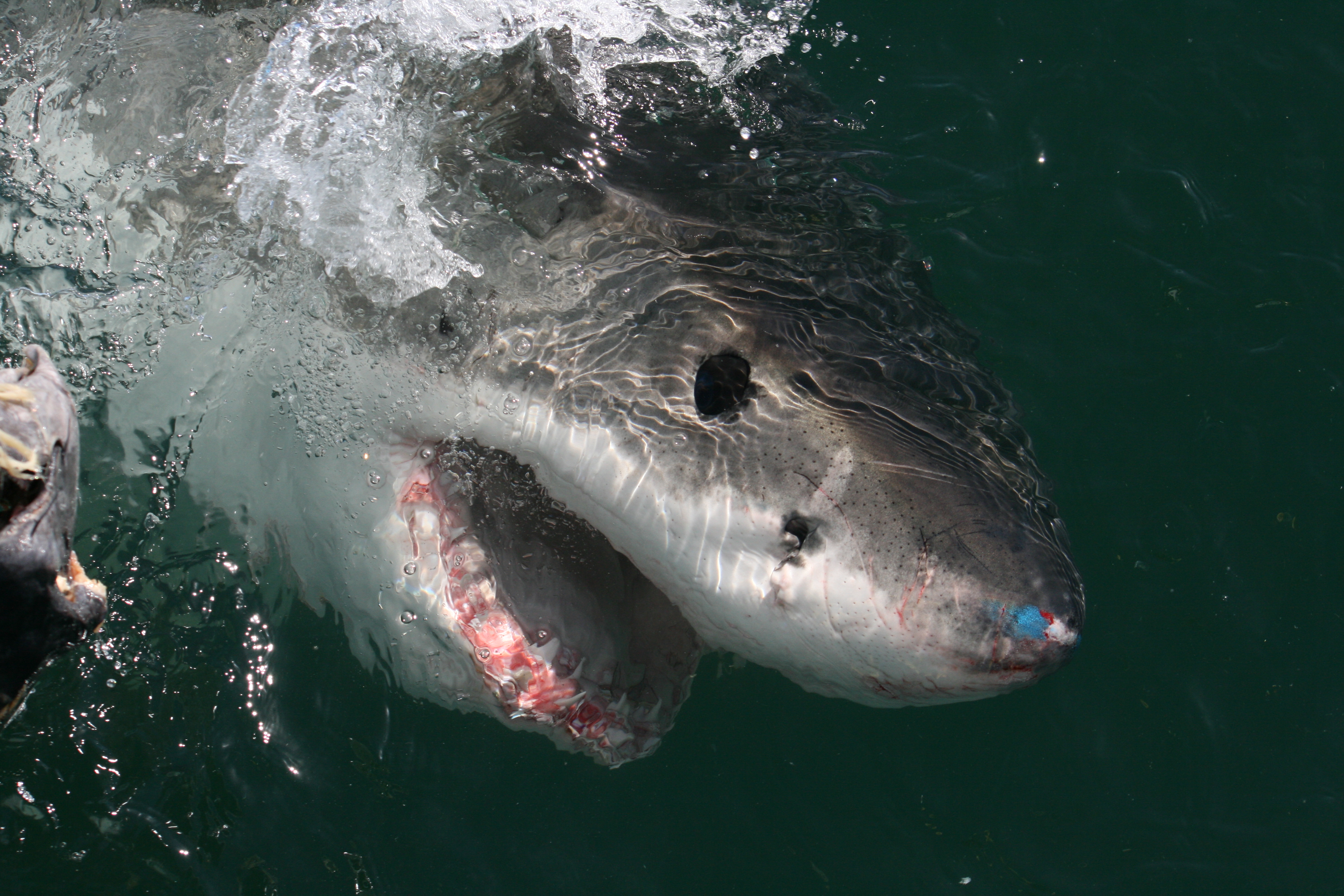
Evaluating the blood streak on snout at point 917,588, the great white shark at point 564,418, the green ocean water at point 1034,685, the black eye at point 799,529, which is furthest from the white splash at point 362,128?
the blood streak on snout at point 917,588

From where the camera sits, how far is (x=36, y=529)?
1.56m

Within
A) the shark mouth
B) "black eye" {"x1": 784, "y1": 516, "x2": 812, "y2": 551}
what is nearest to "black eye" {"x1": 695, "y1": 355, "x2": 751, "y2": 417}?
"black eye" {"x1": 784, "y1": 516, "x2": 812, "y2": 551}

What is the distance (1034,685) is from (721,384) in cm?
Result: 155

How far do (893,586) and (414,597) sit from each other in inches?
49.8

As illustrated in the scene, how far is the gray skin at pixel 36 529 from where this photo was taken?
5.06 ft

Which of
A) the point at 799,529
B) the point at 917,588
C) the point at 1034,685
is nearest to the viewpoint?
the point at 917,588

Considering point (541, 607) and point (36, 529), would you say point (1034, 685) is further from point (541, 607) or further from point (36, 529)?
point (36, 529)

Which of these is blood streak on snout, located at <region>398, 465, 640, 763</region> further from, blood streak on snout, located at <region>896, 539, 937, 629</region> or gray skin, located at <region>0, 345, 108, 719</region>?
gray skin, located at <region>0, 345, 108, 719</region>

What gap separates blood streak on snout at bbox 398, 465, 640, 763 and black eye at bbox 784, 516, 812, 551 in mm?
705

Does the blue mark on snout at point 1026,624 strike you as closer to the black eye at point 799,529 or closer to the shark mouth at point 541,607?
the black eye at point 799,529

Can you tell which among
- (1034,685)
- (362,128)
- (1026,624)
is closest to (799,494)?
(1026,624)

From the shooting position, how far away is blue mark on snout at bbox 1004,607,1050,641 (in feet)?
7.08

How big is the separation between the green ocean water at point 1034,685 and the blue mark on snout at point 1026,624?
1.54m

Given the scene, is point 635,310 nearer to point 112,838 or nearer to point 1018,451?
point 1018,451
